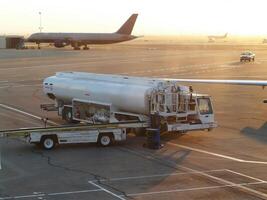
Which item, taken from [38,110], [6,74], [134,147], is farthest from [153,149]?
[6,74]

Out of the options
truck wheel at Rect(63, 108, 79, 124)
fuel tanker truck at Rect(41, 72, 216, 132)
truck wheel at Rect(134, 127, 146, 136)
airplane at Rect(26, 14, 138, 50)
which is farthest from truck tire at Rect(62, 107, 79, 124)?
airplane at Rect(26, 14, 138, 50)

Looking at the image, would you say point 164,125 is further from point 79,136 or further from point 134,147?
point 79,136

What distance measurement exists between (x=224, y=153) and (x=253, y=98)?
22366mm

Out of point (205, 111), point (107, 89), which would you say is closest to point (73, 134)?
point (107, 89)

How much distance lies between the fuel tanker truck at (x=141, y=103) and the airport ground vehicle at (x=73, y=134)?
1539mm

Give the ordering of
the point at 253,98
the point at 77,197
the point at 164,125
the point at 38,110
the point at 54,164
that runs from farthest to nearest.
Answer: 1. the point at 253,98
2. the point at 38,110
3. the point at 164,125
4. the point at 54,164
5. the point at 77,197

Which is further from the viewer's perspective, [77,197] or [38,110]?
[38,110]

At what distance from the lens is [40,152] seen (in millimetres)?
23453

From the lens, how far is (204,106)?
2656 cm

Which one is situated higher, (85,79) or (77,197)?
(85,79)

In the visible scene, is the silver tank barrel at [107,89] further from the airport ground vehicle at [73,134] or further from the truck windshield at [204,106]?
the truck windshield at [204,106]

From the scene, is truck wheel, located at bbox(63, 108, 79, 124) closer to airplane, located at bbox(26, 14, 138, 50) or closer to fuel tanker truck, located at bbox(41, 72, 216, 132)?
fuel tanker truck, located at bbox(41, 72, 216, 132)

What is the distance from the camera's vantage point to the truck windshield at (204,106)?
26422 mm

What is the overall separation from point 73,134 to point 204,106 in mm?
6830
